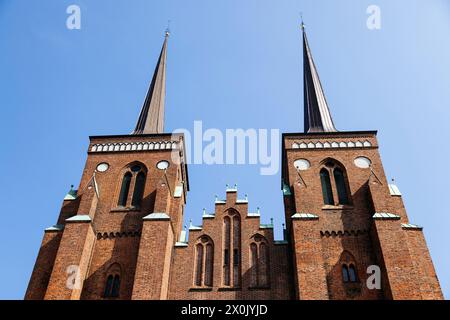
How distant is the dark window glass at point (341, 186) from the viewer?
2122 cm

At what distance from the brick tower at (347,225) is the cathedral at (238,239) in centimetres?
4

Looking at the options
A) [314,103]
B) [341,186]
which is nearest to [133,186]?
[341,186]

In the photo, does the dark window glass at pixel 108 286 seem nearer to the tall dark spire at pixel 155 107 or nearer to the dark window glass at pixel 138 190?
the dark window glass at pixel 138 190

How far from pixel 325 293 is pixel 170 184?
9.00m

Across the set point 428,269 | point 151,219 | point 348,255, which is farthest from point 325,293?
point 151,219

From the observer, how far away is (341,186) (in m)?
21.8

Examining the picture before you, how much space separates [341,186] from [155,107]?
12.4 m

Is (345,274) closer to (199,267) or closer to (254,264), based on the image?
(254,264)

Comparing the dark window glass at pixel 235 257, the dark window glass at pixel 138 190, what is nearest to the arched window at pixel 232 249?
the dark window glass at pixel 235 257

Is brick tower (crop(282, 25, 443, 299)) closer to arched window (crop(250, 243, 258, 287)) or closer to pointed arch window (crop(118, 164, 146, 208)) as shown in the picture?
arched window (crop(250, 243, 258, 287))

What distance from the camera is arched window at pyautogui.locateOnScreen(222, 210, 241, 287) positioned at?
18.9 m

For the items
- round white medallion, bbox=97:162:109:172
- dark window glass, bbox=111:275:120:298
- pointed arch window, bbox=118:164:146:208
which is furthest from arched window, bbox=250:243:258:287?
round white medallion, bbox=97:162:109:172

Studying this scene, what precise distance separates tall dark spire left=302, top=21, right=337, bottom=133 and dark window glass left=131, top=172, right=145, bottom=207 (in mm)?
9787

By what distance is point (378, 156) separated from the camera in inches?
890
